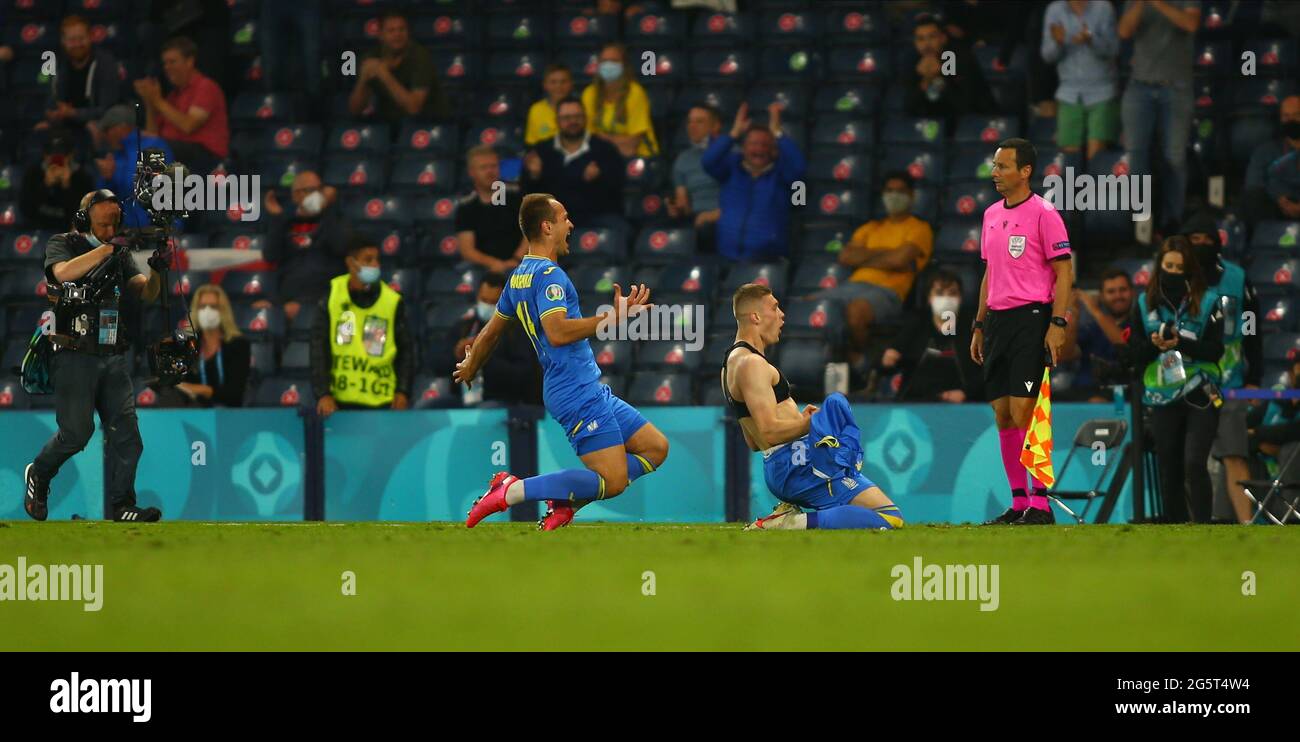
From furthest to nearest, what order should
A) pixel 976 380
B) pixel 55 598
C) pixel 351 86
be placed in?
1. pixel 351 86
2. pixel 976 380
3. pixel 55 598

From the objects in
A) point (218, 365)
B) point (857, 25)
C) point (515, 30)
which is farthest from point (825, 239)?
point (218, 365)

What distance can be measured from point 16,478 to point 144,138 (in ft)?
14.2

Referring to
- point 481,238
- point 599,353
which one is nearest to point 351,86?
point 481,238

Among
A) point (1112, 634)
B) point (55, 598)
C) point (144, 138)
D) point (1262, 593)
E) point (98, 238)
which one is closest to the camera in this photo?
point (1112, 634)

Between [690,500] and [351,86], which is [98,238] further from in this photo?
[351,86]

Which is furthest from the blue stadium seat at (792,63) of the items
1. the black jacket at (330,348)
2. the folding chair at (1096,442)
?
the folding chair at (1096,442)

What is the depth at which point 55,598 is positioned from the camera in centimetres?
770

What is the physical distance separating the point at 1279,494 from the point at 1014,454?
2.56 m

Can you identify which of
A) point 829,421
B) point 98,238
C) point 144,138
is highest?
point 144,138

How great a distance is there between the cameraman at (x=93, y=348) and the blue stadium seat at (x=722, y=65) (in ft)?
24.9

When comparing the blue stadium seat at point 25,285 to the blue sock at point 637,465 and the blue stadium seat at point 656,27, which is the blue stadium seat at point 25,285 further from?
the blue sock at point 637,465

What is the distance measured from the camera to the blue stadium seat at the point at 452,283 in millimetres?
16703

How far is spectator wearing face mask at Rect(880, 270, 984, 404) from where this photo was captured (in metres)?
→ 13.8

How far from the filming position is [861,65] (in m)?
18.0
